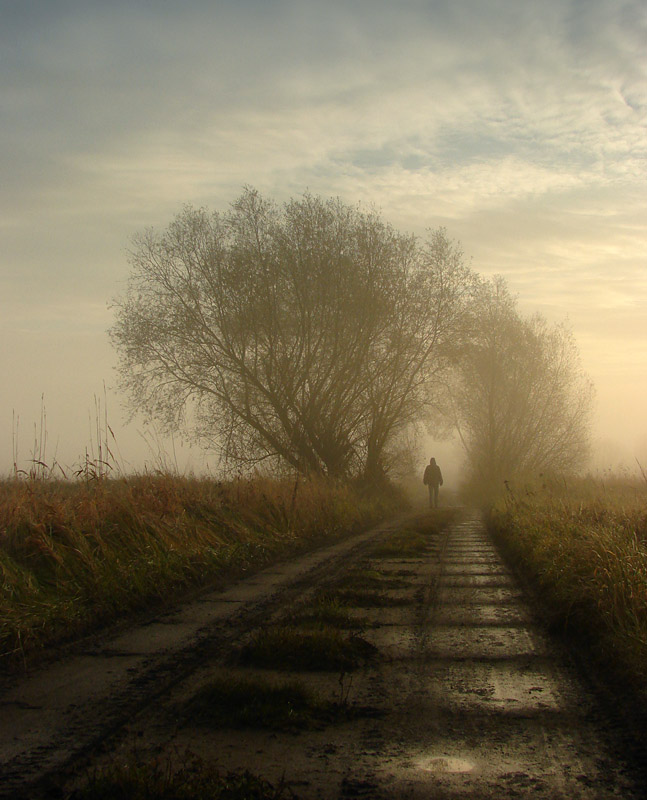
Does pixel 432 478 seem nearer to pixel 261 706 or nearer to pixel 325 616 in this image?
pixel 325 616

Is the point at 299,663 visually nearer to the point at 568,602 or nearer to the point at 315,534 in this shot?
the point at 568,602

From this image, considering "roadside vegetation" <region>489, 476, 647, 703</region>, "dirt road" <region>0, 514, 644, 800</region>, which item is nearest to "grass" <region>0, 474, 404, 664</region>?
"dirt road" <region>0, 514, 644, 800</region>

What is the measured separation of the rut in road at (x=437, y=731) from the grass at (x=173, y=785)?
0.37ft

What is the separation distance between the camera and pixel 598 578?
18.9ft

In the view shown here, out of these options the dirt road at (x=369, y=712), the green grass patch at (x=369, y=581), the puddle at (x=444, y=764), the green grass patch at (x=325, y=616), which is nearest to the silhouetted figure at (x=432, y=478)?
the green grass patch at (x=369, y=581)

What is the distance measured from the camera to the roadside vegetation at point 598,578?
4.36 m

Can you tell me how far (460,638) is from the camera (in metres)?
5.05

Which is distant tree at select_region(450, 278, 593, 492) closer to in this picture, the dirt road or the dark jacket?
the dark jacket

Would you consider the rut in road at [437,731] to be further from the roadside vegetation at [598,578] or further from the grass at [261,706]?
the roadside vegetation at [598,578]

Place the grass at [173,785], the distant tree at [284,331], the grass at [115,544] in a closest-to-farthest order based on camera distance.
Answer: the grass at [173,785], the grass at [115,544], the distant tree at [284,331]

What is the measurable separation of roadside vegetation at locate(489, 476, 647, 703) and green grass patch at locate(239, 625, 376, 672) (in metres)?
1.55

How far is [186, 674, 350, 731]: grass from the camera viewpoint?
10.7 ft

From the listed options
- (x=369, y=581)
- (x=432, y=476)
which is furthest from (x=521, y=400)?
(x=369, y=581)

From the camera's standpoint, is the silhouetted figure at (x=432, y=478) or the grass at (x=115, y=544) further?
the silhouetted figure at (x=432, y=478)
